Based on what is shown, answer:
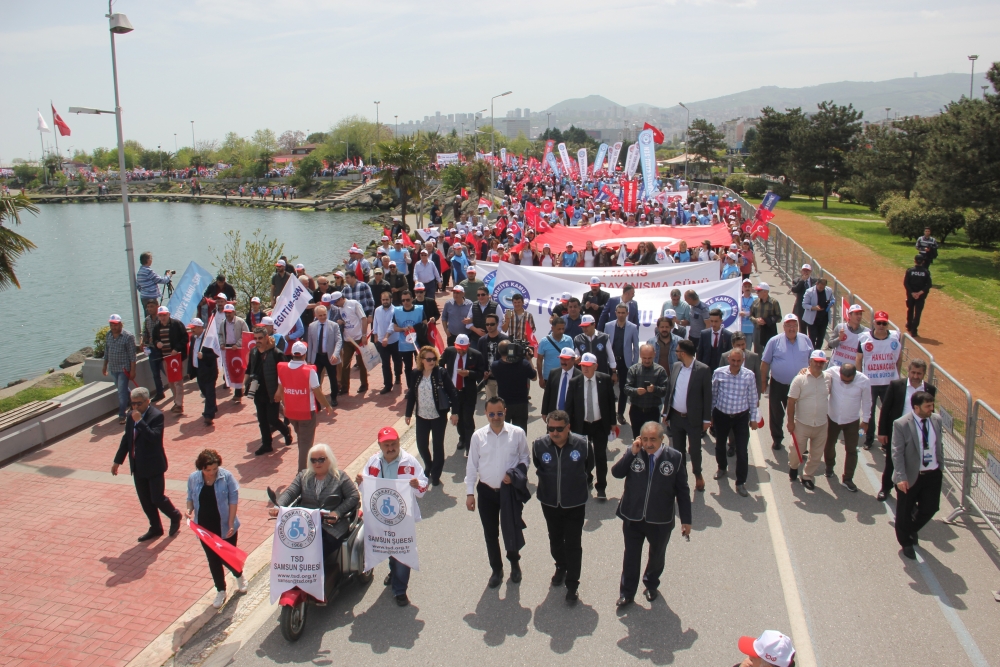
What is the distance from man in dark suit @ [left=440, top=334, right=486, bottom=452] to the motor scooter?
112 inches

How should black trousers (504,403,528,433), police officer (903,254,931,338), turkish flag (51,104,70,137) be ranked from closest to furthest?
black trousers (504,403,528,433) → police officer (903,254,931,338) → turkish flag (51,104,70,137)

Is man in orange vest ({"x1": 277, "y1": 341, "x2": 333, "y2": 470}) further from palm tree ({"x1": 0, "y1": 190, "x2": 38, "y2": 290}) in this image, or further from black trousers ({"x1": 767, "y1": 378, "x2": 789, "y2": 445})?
palm tree ({"x1": 0, "y1": 190, "x2": 38, "y2": 290})

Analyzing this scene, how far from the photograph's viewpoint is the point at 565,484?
5988 mm

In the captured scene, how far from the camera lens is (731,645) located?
5.57 metres

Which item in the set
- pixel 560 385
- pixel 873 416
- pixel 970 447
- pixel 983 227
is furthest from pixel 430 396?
pixel 983 227

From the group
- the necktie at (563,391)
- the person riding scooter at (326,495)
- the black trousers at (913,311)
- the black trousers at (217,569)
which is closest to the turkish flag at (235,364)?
the black trousers at (217,569)

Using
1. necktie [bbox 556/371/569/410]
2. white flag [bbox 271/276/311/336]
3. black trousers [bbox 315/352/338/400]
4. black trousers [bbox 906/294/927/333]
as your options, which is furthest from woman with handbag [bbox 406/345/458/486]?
black trousers [bbox 906/294/927/333]

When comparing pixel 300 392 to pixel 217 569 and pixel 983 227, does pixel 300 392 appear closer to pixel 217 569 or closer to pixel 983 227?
pixel 217 569

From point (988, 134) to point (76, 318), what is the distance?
33.2 meters

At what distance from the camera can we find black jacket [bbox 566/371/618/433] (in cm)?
766

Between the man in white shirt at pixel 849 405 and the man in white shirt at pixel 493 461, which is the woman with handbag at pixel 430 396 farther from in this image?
the man in white shirt at pixel 849 405

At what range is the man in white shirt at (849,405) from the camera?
8.21m

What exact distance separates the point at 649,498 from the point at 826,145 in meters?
47.8

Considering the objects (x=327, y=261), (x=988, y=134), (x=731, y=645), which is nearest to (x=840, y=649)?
Result: (x=731, y=645)
